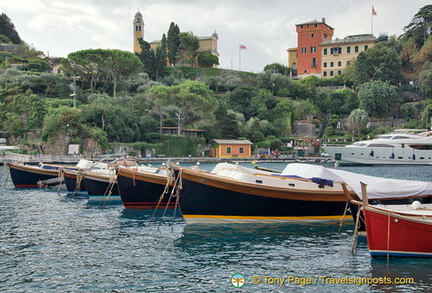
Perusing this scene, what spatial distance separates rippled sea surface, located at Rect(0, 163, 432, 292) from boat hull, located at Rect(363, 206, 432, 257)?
0.36 meters

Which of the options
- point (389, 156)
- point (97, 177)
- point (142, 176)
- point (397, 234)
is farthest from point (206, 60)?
point (397, 234)

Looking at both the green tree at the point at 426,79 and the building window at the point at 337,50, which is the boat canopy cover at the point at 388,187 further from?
the building window at the point at 337,50

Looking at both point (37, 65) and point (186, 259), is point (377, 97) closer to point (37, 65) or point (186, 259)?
point (37, 65)

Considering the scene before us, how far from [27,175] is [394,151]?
4474 centimetres

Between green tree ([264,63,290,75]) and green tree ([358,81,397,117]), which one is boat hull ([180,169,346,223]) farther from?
green tree ([264,63,290,75])

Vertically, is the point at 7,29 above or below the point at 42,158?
above

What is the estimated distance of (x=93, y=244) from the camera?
16.3 meters

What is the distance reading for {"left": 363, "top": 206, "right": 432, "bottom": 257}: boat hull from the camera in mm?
12891

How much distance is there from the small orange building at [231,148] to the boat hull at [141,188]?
44.5m

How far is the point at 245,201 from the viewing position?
1800 centimetres

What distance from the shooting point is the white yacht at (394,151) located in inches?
2343

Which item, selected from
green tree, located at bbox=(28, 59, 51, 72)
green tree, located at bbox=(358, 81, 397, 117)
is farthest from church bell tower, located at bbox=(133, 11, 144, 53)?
green tree, located at bbox=(358, 81, 397, 117)

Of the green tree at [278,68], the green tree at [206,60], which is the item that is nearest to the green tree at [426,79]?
the green tree at [278,68]

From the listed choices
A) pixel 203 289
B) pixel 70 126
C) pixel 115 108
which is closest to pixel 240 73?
pixel 115 108
